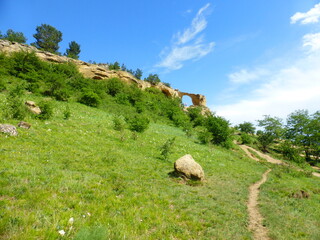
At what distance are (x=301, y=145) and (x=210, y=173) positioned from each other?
56.1m

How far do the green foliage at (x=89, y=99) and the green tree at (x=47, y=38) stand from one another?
56209 mm

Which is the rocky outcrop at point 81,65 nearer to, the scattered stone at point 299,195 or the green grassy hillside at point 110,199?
the green grassy hillside at point 110,199

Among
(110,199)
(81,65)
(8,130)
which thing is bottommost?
(110,199)

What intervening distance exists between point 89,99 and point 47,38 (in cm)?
6399

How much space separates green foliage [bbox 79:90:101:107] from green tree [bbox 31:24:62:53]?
5621 centimetres

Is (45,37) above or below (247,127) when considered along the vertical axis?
above

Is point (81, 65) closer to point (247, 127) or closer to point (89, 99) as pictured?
point (89, 99)

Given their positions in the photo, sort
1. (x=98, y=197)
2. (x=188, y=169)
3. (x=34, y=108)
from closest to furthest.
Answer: (x=98, y=197) < (x=188, y=169) < (x=34, y=108)

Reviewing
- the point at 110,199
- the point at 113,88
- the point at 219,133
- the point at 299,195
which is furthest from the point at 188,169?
the point at 113,88

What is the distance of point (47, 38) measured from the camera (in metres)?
73.1

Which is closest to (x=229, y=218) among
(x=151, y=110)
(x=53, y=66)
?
(x=151, y=110)

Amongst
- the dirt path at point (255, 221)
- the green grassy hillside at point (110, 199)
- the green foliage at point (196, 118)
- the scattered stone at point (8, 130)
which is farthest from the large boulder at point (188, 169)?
the green foliage at point (196, 118)

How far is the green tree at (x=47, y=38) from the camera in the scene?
7156 cm

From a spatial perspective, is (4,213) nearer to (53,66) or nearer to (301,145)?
(53,66)
